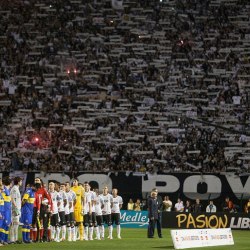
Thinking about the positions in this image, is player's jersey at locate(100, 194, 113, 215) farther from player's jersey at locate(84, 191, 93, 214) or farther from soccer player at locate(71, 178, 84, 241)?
soccer player at locate(71, 178, 84, 241)

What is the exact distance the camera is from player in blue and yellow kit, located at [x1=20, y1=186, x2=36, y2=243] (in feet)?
104

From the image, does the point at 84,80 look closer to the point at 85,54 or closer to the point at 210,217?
the point at 85,54

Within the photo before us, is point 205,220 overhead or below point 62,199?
below

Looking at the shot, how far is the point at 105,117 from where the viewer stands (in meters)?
54.1

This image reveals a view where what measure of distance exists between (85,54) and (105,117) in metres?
6.79

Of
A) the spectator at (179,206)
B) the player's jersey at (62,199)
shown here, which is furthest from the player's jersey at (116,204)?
the spectator at (179,206)

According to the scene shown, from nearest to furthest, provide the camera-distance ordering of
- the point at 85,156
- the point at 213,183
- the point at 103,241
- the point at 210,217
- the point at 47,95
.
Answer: the point at 103,241
the point at 210,217
the point at 213,183
the point at 85,156
the point at 47,95

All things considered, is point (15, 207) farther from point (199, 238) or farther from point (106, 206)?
point (199, 238)

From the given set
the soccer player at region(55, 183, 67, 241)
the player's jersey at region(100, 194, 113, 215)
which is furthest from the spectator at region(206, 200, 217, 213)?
the soccer player at region(55, 183, 67, 241)

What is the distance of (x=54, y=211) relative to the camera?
33125 millimetres

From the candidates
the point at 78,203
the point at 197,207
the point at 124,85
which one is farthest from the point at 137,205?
the point at 78,203

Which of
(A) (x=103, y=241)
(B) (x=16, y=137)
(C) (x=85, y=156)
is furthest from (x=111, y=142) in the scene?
(A) (x=103, y=241)

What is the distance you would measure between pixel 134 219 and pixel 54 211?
15828mm

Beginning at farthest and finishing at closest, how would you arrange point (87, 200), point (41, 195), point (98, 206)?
point (98, 206) → point (87, 200) → point (41, 195)
